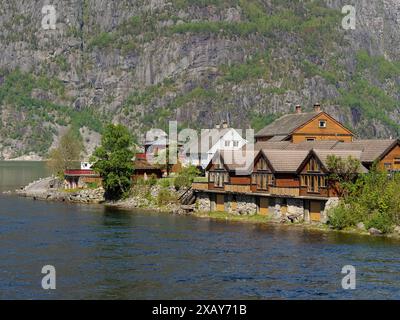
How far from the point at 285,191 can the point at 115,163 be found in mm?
38128

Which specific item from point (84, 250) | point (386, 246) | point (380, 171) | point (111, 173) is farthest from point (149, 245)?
point (111, 173)

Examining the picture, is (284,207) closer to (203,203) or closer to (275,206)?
(275,206)

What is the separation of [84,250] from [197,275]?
15.6 m

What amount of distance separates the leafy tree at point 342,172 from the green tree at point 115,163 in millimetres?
43683

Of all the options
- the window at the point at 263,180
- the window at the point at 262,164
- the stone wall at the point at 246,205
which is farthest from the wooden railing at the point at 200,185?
the window at the point at 262,164

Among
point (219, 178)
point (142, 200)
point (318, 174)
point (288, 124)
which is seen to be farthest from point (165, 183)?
point (318, 174)

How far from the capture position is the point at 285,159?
328ft

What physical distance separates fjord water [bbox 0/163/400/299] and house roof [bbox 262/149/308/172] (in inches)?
318

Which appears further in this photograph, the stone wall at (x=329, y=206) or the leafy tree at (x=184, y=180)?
the leafy tree at (x=184, y=180)

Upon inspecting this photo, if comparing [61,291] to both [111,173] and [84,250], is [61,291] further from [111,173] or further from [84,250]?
[111,173]

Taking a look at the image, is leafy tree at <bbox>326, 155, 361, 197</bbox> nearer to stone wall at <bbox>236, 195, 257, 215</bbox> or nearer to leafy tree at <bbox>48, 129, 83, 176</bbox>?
stone wall at <bbox>236, 195, 257, 215</bbox>

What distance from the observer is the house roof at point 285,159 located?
98750 mm

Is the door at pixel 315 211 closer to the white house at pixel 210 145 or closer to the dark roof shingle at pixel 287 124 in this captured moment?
the dark roof shingle at pixel 287 124
